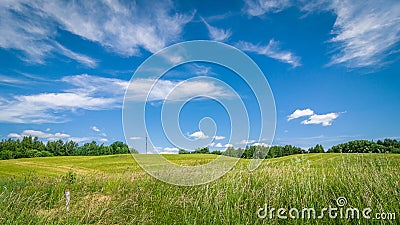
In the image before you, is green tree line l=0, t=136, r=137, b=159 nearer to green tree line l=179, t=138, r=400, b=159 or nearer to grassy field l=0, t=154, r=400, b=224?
green tree line l=179, t=138, r=400, b=159

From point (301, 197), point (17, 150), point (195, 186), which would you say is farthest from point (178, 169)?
point (17, 150)

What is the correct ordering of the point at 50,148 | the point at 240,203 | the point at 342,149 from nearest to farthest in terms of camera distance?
the point at 240,203 → the point at 342,149 → the point at 50,148

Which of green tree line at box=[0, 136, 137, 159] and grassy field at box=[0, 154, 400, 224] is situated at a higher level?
green tree line at box=[0, 136, 137, 159]

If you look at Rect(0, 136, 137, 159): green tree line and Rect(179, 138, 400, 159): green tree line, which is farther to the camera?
Rect(0, 136, 137, 159): green tree line

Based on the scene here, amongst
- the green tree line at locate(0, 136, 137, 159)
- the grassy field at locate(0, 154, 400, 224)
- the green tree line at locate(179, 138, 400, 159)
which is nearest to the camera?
the grassy field at locate(0, 154, 400, 224)

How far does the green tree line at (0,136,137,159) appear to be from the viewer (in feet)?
158

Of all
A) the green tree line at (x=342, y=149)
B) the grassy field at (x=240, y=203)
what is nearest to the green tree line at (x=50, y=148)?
the green tree line at (x=342, y=149)

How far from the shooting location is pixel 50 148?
176ft

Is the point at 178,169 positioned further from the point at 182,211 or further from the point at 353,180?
the point at 353,180

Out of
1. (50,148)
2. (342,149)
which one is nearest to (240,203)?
(342,149)

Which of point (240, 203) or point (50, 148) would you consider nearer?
point (240, 203)

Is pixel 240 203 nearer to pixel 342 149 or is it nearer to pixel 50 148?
pixel 342 149

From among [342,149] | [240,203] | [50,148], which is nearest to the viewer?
[240,203]

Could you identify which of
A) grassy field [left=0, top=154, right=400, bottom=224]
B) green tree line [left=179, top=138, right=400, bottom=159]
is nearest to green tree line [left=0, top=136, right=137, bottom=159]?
green tree line [left=179, top=138, right=400, bottom=159]
